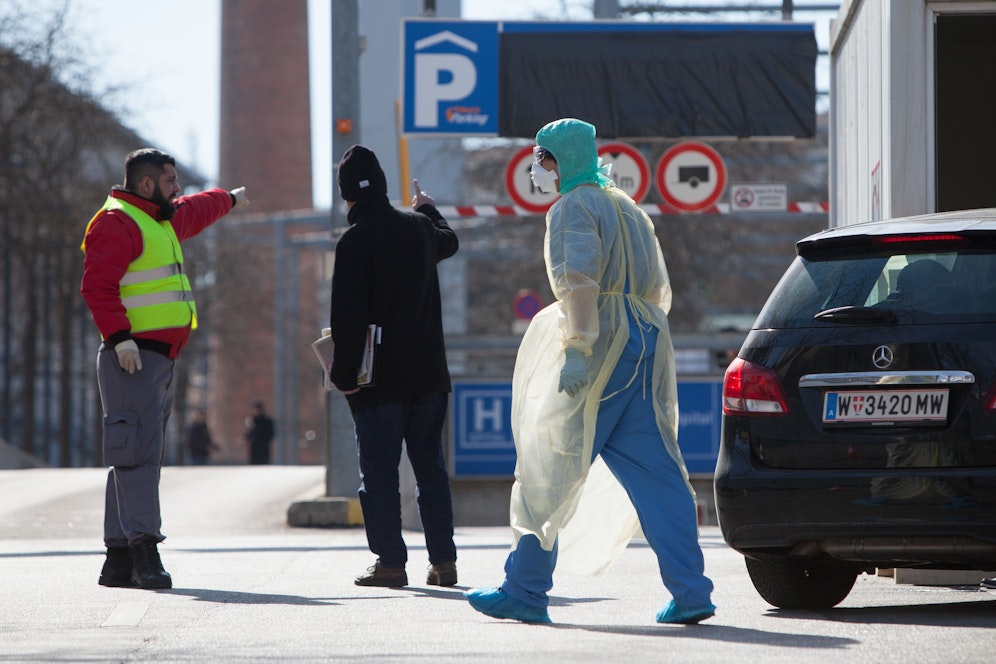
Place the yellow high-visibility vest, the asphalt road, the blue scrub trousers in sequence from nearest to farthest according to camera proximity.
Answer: the asphalt road < the blue scrub trousers < the yellow high-visibility vest

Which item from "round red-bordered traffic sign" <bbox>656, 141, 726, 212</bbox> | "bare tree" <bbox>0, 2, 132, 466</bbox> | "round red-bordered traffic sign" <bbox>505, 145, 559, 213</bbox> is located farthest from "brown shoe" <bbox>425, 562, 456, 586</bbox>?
"bare tree" <bbox>0, 2, 132, 466</bbox>

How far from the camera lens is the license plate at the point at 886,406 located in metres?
6.24

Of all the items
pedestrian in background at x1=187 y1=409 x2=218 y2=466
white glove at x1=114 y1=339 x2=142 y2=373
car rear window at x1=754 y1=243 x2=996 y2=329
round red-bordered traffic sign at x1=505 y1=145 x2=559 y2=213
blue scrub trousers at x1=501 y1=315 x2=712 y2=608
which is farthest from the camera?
pedestrian in background at x1=187 y1=409 x2=218 y2=466

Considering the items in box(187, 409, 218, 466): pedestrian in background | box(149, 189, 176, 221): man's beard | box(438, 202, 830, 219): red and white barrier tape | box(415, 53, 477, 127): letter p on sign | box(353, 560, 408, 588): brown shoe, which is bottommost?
box(187, 409, 218, 466): pedestrian in background

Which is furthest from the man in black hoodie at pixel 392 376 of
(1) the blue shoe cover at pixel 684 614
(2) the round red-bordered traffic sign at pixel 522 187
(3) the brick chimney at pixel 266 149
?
(3) the brick chimney at pixel 266 149

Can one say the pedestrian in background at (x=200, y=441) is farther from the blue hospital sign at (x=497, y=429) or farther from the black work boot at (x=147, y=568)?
the black work boot at (x=147, y=568)

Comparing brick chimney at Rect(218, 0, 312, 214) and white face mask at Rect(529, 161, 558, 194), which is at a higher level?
brick chimney at Rect(218, 0, 312, 214)

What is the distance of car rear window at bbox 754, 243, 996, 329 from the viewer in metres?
6.36

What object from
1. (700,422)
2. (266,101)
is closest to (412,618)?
(700,422)

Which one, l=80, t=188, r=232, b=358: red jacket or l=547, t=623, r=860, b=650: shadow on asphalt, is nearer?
l=547, t=623, r=860, b=650: shadow on asphalt

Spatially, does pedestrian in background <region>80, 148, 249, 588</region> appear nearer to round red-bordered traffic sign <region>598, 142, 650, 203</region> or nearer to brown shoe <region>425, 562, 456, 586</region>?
brown shoe <region>425, 562, 456, 586</region>

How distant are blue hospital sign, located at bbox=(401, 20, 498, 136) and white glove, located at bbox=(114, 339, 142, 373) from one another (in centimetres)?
777

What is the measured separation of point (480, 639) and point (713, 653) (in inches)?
32.6

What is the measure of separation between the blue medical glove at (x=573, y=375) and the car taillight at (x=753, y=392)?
0.57 m
